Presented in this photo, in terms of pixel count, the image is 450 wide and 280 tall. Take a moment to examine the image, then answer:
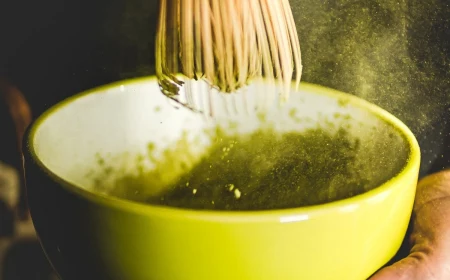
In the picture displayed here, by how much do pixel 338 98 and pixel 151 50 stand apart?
0.49ft

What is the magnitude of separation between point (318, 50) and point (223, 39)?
127mm

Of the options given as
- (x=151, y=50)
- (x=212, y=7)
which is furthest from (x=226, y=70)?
(x=151, y=50)

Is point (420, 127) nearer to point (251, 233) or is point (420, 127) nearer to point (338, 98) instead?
point (338, 98)

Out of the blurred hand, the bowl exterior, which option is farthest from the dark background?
the bowl exterior

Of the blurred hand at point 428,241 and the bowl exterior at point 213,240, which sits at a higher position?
the bowl exterior at point 213,240

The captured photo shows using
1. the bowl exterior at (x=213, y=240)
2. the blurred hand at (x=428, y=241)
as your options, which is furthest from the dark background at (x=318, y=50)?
the bowl exterior at (x=213, y=240)

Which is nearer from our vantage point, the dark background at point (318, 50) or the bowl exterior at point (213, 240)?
the bowl exterior at point (213, 240)

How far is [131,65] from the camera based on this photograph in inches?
13.2

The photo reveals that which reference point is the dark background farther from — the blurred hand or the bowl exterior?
the bowl exterior

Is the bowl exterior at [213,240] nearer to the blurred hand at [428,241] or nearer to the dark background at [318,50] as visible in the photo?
the blurred hand at [428,241]

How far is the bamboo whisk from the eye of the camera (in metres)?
0.19

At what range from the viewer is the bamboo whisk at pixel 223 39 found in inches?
7.6

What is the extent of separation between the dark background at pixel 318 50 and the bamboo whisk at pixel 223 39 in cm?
8

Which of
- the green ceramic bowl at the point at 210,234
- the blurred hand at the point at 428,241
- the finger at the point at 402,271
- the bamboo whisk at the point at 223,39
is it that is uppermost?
the bamboo whisk at the point at 223,39
